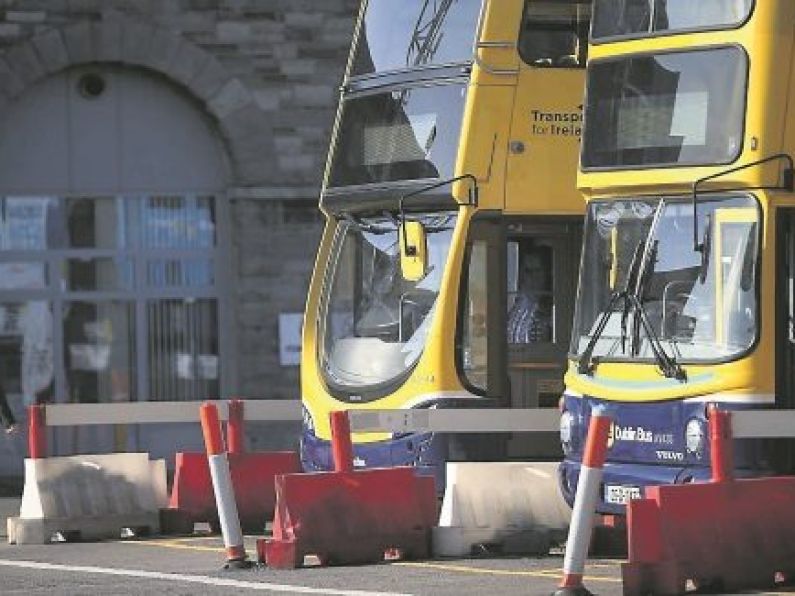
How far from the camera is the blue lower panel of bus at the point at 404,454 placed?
64.2 feet

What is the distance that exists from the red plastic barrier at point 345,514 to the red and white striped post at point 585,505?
2.70 m

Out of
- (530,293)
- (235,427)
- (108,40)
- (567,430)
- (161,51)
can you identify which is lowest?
(235,427)

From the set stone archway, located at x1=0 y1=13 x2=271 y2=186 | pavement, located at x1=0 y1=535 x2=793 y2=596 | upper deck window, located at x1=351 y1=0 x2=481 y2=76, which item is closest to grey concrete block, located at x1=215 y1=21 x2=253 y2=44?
stone archway, located at x1=0 y1=13 x2=271 y2=186

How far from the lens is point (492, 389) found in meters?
19.9

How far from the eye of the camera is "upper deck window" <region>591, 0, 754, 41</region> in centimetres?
1678

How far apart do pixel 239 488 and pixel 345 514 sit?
11.7 ft

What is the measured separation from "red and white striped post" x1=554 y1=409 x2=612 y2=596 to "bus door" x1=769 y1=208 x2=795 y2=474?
197 centimetres

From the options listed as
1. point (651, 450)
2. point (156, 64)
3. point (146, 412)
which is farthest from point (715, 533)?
point (156, 64)

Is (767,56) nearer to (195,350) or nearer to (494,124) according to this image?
(494,124)

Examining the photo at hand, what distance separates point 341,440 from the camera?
56.0 feet

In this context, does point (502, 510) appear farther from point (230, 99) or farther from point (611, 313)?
point (230, 99)

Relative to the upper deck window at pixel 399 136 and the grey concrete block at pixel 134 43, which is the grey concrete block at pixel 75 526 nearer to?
the upper deck window at pixel 399 136

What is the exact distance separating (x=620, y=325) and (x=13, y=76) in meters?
16.4

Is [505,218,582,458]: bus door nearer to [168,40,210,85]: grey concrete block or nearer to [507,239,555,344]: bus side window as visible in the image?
[507,239,555,344]: bus side window
